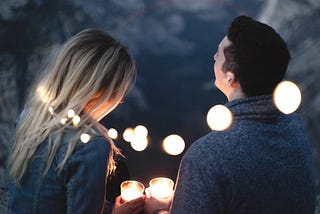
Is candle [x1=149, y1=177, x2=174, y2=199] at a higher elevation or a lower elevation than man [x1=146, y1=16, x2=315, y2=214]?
lower

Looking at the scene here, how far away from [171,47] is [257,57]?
2086 mm

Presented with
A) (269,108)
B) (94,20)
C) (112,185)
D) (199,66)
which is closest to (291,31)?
(199,66)

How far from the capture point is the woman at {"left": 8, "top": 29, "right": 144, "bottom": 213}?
41.1 inches

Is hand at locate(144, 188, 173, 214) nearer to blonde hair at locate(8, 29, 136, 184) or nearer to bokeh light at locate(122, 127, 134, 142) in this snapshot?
blonde hair at locate(8, 29, 136, 184)

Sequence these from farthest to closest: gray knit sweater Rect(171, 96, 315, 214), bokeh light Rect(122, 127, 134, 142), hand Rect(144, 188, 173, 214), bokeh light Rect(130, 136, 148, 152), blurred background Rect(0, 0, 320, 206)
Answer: blurred background Rect(0, 0, 320, 206) → bokeh light Rect(122, 127, 134, 142) → bokeh light Rect(130, 136, 148, 152) → hand Rect(144, 188, 173, 214) → gray knit sweater Rect(171, 96, 315, 214)

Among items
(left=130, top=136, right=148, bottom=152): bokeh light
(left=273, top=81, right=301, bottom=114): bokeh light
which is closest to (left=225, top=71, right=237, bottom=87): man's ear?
(left=273, top=81, right=301, bottom=114): bokeh light

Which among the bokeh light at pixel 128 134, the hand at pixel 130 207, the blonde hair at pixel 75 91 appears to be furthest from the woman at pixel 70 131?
the bokeh light at pixel 128 134

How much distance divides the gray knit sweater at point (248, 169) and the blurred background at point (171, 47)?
78.3 inches

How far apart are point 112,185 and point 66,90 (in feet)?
2.60

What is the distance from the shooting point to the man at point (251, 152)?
0.90 m

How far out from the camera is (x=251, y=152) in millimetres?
922

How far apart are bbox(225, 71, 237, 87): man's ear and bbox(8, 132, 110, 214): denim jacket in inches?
15.6

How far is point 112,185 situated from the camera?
5.80 ft

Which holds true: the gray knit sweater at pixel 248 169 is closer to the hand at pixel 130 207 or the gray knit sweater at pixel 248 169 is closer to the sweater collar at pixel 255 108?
the sweater collar at pixel 255 108
